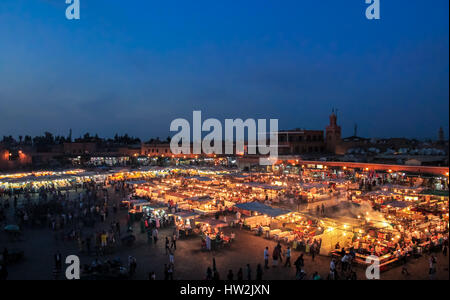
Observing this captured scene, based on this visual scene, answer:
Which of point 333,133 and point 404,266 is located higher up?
point 333,133

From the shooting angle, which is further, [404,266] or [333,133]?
[333,133]

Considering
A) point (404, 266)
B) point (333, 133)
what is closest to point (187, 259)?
point (404, 266)

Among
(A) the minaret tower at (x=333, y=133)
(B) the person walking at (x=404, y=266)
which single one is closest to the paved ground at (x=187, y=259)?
(B) the person walking at (x=404, y=266)

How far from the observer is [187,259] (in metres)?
9.19

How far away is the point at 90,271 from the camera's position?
7820mm

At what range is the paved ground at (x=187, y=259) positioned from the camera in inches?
319

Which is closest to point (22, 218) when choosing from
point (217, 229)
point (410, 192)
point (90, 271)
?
point (90, 271)

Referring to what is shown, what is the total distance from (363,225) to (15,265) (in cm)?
1078

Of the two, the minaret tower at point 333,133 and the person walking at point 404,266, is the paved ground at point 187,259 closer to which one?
the person walking at point 404,266

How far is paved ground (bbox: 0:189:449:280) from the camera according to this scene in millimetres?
8094

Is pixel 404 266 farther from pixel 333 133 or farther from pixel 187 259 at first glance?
pixel 333 133

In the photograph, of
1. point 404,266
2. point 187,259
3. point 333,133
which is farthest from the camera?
point 333,133

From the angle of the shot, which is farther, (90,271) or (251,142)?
(251,142)
